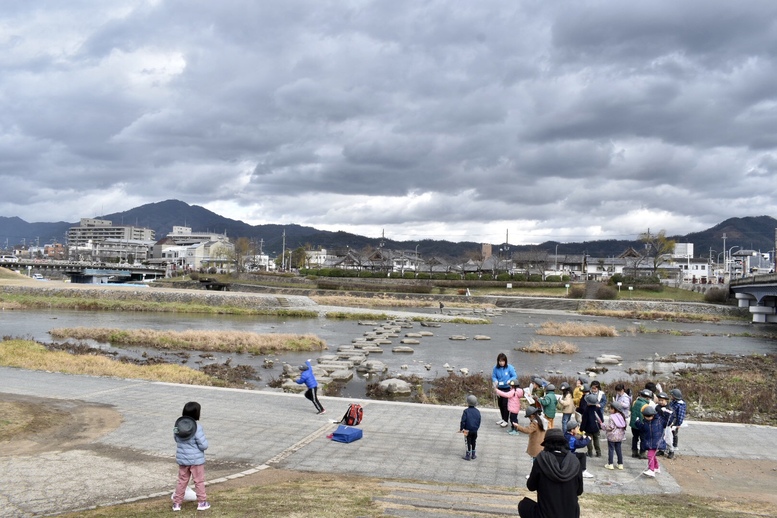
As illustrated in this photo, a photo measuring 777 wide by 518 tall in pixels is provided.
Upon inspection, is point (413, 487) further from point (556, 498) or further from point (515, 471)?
point (556, 498)

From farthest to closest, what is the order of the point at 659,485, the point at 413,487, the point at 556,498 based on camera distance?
the point at 659,485
the point at 413,487
the point at 556,498

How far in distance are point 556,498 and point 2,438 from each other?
11.3 metres

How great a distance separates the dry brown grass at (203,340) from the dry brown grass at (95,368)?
9.56 metres

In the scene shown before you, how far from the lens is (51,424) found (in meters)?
12.7

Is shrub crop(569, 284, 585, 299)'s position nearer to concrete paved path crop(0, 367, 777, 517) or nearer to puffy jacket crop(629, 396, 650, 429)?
concrete paved path crop(0, 367, 777, 517)

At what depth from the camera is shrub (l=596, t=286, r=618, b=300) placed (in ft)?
270

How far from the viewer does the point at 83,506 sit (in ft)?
26.9

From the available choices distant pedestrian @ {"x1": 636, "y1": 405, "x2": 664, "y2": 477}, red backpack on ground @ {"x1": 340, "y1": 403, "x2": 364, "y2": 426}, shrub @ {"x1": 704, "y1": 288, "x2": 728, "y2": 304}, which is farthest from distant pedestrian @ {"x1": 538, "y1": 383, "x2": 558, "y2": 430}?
shrub @ {"x1": 704, "y1": 288, "x2": 728, "y2": 304}

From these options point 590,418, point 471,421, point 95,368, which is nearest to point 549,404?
point 590,418

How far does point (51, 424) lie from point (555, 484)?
11.8 meters

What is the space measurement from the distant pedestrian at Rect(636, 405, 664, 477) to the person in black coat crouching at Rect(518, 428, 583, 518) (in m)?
6.33

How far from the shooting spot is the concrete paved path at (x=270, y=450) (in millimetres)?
9242

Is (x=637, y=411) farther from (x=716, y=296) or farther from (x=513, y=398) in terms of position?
(x=716, y=296)

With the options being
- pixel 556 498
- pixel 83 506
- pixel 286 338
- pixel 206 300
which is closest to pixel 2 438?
pixel 83 506
